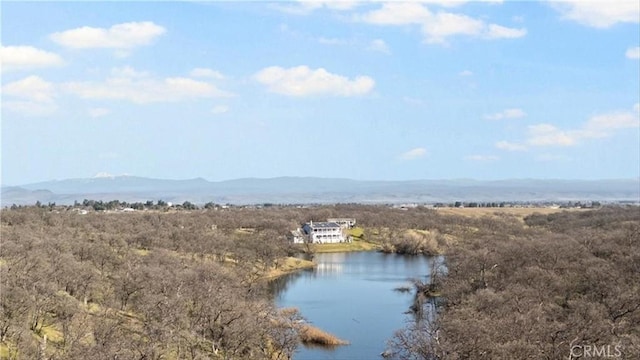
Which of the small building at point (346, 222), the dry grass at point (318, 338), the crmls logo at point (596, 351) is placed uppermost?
the crmls logo at point (596, 351)

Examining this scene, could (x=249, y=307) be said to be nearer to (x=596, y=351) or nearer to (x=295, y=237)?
(x=596, y=351)

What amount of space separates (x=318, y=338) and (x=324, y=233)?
74.8 metres

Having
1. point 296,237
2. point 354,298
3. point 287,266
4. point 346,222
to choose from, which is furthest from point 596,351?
point 346,222

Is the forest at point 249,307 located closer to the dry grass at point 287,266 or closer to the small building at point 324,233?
the dry grass at point 287,266

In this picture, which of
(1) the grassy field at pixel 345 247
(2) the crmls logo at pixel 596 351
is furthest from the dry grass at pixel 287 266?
(2) the crmls logo at pixel 596 351

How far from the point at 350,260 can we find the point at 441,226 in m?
37.1

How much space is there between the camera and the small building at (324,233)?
11538 cm

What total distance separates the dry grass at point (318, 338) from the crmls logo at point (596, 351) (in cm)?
1956

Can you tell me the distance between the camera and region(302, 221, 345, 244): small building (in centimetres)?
11538

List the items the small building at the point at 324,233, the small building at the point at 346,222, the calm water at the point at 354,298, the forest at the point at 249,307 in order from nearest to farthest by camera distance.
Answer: the forest at the point at 249,307
the calm water at the point at 354,298
the small building at the point at 324,233
the small building at the point at 346,222

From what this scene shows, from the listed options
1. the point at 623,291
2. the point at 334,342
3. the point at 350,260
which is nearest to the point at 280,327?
the point at 334,342

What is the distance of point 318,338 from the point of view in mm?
42062

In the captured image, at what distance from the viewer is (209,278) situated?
44.1 metres

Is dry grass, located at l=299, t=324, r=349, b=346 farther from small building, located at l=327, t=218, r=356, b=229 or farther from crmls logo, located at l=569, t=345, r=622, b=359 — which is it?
small building, located at l=327, t=218, r=356, b=229
